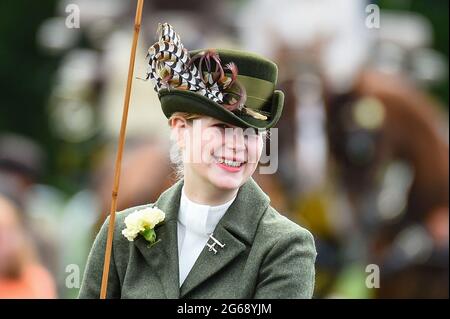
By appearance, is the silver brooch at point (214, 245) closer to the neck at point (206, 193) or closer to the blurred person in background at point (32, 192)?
the neck at point (206, 193)

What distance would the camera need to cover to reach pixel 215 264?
8.51 feet

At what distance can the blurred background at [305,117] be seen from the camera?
6.32m

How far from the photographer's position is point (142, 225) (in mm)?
2643

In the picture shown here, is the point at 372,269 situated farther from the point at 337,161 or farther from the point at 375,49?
the point at 375,49

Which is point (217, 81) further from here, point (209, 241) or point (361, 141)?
point (361, 141)

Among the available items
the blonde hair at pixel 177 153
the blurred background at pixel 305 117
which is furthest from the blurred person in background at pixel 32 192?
the blonde hair at pixel 177 153

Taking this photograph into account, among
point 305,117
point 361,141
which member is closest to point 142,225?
point 305,117

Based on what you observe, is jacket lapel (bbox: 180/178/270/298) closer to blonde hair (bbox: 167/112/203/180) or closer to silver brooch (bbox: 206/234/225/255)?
silver brooch (bbox: 206/234/225/255)

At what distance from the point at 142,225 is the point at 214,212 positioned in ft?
0.51

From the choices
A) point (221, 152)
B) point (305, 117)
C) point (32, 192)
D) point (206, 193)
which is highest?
point (221, 152)

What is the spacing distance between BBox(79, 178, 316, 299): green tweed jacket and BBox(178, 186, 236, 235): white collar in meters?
0.02

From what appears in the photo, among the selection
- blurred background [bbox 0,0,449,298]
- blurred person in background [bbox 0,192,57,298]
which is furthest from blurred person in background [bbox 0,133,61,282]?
blurred person in background [bbox 0,192,57,298]

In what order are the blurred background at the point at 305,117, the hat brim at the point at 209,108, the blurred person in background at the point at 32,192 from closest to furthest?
the hat brim at the point at 209,108 → the blurred person in background at the point at 32,192 → the blurred background at the point at 305,117

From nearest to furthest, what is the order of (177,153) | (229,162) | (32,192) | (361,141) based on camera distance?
(229,162) → (177,153) → (32,192) → (361,141)
